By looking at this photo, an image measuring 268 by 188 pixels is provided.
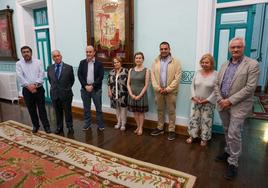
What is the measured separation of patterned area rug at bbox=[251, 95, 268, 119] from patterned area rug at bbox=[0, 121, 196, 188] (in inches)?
113

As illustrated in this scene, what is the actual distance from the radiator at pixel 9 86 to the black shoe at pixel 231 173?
5.49 metres

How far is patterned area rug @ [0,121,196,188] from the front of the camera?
2059 mm

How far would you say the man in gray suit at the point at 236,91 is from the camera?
201cm

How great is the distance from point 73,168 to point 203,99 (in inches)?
74.3

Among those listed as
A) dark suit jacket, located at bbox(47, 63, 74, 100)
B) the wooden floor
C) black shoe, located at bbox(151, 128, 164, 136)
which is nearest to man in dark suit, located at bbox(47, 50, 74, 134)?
dark suit jacket, located at bbox(47, 63, 74, 100)

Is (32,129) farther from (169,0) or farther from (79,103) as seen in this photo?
(169,0)

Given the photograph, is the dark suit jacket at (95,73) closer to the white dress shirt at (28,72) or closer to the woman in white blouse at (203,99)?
the white dress shirt at (28,72)

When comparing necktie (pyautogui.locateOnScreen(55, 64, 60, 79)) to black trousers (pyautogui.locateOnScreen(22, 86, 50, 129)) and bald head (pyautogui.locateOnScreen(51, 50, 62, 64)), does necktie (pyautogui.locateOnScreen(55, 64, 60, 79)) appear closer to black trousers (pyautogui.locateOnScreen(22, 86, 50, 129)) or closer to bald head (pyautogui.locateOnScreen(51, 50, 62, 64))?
bald head (pyautogui.locateOnScreen(51, 50, 62, 64))

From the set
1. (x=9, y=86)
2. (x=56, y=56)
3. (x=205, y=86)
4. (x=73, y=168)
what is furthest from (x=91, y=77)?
(x=9, y=86)

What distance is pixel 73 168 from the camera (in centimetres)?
231

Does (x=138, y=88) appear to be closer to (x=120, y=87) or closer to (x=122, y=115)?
(x=120, y=87)

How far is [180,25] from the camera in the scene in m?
3.07

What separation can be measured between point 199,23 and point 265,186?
2.18 meters

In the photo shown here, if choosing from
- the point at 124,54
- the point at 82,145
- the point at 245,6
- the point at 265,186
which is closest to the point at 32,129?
the point at 82,145
